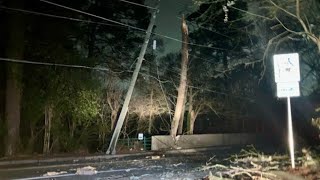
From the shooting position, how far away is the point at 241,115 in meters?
52.8

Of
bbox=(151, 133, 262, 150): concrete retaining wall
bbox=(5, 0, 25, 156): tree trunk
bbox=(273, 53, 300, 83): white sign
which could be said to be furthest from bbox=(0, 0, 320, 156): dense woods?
bbox=(273, 53, 300, 83): white sign

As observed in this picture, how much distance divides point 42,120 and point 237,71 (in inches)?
992

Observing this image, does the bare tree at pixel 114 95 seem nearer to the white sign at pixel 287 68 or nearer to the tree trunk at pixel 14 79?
the tree trunk at pixel 14 79

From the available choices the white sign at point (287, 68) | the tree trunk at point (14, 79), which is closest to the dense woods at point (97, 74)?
the tree trunk at point (14, 79)

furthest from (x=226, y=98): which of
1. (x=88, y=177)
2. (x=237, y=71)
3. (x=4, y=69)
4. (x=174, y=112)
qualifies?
(x=88, y=177)

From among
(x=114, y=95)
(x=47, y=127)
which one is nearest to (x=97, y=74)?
(x=114, y=95)

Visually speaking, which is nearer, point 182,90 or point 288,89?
point 288,89

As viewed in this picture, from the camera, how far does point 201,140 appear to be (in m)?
42.8

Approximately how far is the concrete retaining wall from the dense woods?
3.80 ft

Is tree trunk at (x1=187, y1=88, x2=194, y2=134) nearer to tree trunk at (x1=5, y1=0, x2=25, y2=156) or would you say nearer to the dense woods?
the dense woods

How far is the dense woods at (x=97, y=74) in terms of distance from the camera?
1192 inches

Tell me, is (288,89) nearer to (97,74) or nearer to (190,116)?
(97,74)

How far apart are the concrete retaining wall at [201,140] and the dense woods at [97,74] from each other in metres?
1.16

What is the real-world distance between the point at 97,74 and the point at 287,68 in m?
22.3
